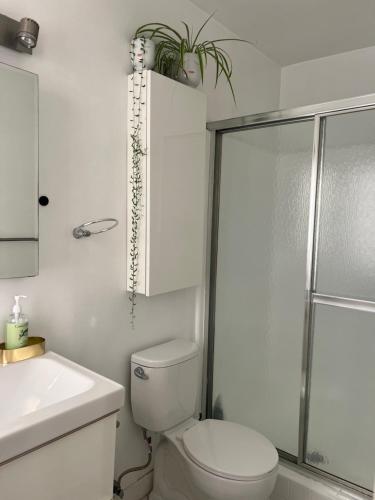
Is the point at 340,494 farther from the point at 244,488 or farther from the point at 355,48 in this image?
the point at 355,48

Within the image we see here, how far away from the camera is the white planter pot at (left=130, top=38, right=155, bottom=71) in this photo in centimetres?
171

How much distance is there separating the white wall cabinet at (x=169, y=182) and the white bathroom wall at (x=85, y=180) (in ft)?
0.30

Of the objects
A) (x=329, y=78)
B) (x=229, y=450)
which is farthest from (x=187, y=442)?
(x=329, y=78)

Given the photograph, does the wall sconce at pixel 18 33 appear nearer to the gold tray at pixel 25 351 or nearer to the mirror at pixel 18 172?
the mirror at pixel 18 172

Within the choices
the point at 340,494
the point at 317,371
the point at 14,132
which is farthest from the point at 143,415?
the point at 14,132

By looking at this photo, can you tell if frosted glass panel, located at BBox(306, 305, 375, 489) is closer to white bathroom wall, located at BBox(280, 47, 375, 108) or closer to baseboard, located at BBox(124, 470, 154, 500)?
baseboard, located at BBox(124, 470, 154, 500)

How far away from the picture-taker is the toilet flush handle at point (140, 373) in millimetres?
1799

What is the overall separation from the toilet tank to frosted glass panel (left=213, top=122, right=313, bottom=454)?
1.52 ft

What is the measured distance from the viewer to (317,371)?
6.56 ft

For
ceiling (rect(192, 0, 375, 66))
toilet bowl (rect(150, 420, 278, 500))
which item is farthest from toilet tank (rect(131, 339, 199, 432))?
ceiling (rect(192, 0, 375, 66))

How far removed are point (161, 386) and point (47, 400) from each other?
610mm

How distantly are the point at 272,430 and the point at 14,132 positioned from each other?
1896 millimetres

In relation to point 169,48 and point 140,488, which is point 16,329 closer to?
point 140,488

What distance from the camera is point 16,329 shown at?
1.36 metres
